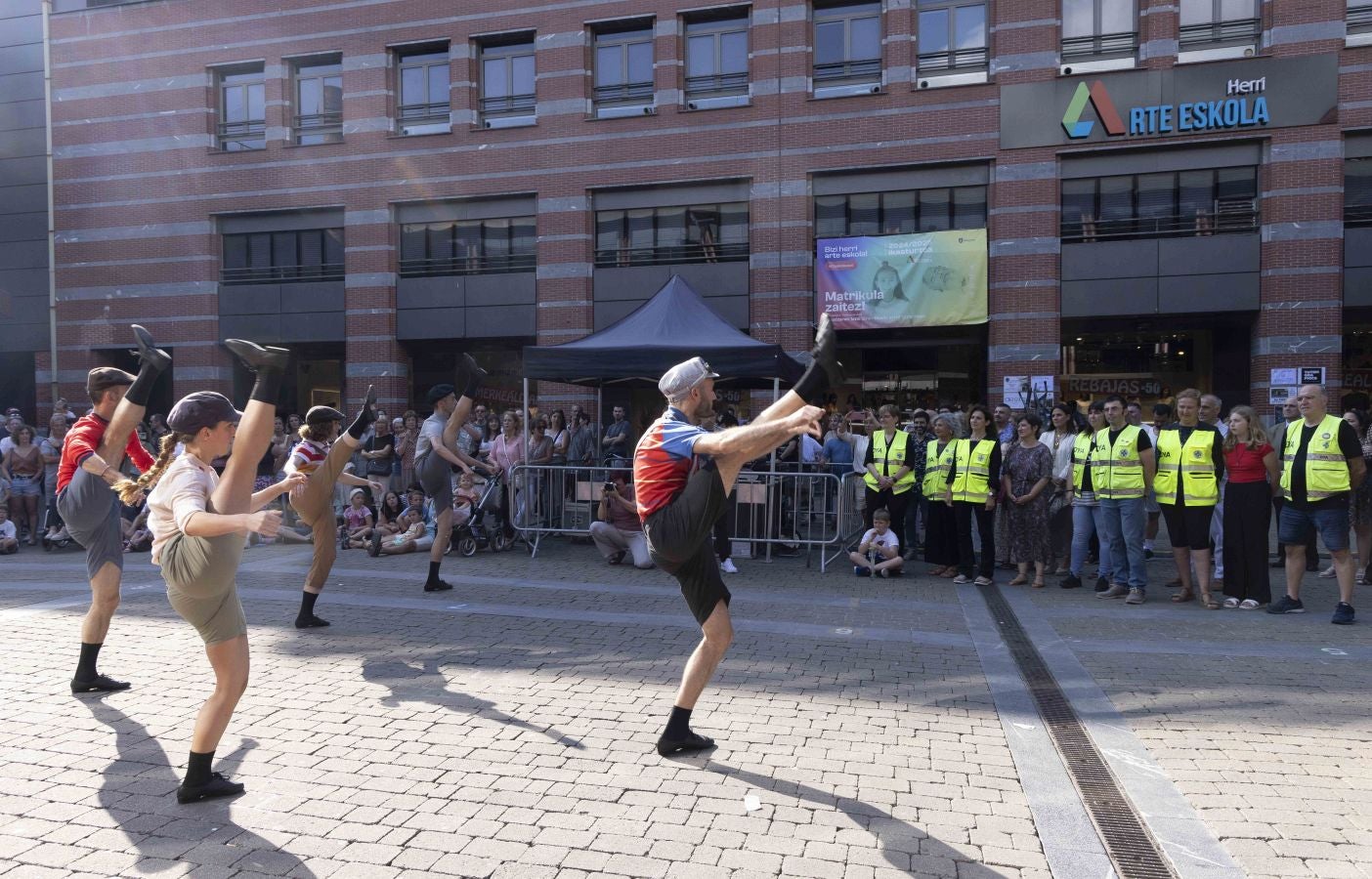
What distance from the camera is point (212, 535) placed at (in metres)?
3.56

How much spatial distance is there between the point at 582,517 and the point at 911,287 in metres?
10.6

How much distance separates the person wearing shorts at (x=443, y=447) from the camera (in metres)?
8.16

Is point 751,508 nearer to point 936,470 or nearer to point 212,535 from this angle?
point 936,470

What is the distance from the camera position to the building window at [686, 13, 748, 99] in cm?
2030

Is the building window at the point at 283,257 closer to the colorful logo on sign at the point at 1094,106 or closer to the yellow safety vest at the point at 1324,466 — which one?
the colorful logo on sign at the point at 1094,106

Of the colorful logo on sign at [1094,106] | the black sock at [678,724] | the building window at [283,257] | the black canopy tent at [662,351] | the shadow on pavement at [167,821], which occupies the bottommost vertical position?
the shadow on pavement at [167,821]

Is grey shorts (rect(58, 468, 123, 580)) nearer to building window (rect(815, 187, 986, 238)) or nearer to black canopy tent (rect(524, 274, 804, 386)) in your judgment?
black canopy tent (rect(524, 274, 804, 386))

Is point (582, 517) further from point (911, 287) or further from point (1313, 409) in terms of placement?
point (911, 287)

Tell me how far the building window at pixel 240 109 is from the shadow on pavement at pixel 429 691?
2141 cm

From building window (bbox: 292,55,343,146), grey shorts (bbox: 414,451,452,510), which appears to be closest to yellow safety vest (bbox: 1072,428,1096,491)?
grey shorts (bbox: 414,451,452,510)

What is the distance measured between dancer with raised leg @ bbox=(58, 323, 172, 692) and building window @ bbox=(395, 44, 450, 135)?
1805cm

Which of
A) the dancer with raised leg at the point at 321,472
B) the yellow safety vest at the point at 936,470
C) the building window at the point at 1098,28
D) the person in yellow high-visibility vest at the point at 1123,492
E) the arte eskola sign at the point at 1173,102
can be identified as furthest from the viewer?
the building window at the point at 1098,28

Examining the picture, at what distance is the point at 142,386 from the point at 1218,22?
799 inches

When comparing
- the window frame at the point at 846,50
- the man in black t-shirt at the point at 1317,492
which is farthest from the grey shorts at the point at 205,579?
the window frame at the point at 846,50
